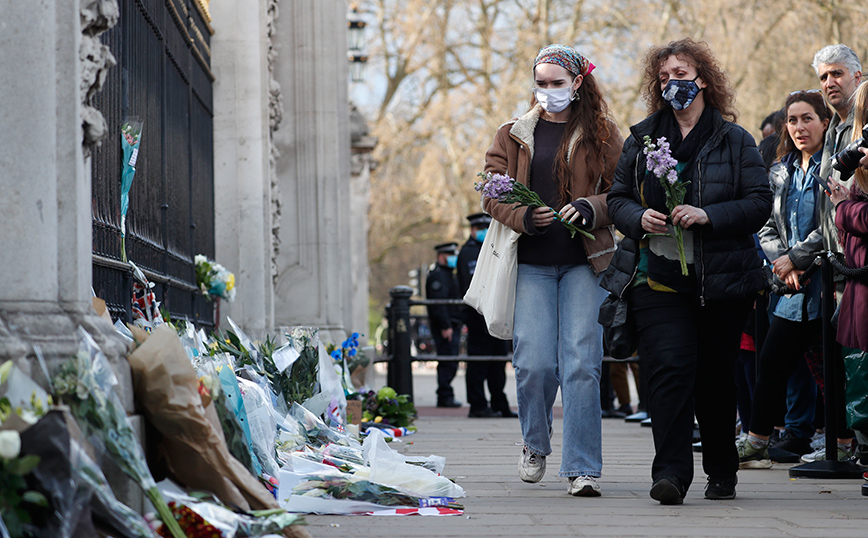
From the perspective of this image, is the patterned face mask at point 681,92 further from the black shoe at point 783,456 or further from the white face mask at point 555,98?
the black shoe at point 783,456

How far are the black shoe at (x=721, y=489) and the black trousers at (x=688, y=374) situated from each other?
1.1 inches

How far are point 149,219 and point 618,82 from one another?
2503 cm

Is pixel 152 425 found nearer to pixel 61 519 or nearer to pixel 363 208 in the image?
pixel 61 519

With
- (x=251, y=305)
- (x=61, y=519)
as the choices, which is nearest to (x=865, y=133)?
(x=61, y=519)

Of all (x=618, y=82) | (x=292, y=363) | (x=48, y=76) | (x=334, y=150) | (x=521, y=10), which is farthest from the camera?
(x=521, y=10)

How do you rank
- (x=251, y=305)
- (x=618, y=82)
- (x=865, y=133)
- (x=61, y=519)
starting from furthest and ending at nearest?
(x=618, y=82) < (x=251, y=305) < (x=865, y=133) < (x=61, y=519)

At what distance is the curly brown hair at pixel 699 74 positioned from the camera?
5402 mm

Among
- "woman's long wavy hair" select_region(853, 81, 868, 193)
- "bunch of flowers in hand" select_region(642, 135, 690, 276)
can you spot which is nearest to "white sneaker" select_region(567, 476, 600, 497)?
"bunch of flowers in hand" select_region(642, 135, 690, 276)

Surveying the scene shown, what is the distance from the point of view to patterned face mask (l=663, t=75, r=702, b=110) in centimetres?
532

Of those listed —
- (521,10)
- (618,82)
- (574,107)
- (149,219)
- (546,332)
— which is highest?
(521,10)

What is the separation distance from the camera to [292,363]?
660cm

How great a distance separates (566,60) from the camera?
5824 millimetres

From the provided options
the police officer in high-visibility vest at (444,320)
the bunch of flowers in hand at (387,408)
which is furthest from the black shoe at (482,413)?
the bunch of flowers in hand at (387,408)

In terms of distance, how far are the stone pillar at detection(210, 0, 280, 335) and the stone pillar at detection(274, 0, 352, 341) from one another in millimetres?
1930
